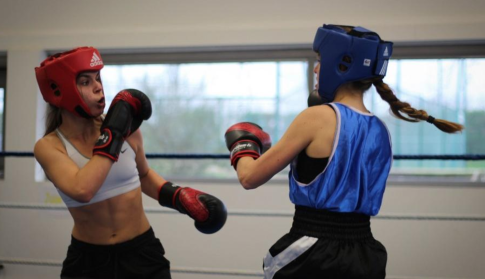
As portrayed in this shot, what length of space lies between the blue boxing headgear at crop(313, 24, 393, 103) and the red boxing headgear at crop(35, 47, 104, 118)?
737 millimetres

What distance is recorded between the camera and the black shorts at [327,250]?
121 centimetres

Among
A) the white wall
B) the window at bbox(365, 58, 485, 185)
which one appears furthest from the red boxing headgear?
the window at bbox(365, 58, 485, 185)

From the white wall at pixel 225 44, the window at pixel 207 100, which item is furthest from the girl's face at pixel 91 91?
the window at pixel 207 100

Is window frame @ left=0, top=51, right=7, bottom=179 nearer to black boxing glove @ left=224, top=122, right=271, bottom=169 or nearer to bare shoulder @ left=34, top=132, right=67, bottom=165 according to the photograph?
bare shoulder @ left=34, top=132, right=67, bottom=165

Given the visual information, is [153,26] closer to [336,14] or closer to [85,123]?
[336,14]

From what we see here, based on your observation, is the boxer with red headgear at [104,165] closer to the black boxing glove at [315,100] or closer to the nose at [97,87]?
the nose at [97,87]

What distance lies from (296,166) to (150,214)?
275 centimetres

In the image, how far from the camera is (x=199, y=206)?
5.68 ft

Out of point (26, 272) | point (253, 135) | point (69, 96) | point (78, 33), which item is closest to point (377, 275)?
point (253, 135)

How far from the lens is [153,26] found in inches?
149

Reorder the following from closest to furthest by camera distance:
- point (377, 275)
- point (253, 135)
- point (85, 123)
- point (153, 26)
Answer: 1. point (377, 275)
2. point (253, 135)
3. point (85, 123)
4. point (153, 26)

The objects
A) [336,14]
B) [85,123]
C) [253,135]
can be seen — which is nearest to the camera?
[253,135]

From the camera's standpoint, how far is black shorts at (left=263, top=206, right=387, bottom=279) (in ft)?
3.99

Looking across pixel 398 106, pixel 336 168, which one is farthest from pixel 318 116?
pixel 398 106
